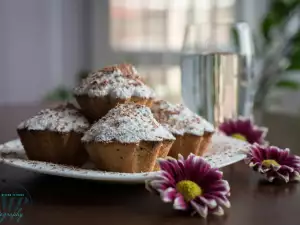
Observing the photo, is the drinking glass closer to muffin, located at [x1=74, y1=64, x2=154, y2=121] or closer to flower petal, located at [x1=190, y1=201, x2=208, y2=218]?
muffin, located at [x1=74, y1=64, x2=154, y2=121]

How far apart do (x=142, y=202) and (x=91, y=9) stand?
9.81 feet

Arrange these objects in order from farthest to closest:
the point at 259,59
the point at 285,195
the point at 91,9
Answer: the point at 91,9 → the point at 259,59 → the point at 285,195

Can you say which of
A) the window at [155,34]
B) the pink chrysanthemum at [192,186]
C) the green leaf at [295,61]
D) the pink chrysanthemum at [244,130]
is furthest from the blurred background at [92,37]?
the pink chrysanthemum at [192,186]

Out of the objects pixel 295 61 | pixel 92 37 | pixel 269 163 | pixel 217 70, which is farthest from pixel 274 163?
pixel 92 37

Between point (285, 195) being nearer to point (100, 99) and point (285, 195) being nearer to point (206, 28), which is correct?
point (100, 99)

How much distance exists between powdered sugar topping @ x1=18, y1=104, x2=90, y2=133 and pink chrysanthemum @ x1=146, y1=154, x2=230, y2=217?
200mm

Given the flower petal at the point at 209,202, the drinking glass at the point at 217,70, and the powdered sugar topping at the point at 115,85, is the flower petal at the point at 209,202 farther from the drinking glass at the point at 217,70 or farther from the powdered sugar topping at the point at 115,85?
the drinking glass at the point at 217,70

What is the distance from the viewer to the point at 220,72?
1.18 m

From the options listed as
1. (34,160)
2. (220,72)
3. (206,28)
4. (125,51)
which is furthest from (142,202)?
(125,51)

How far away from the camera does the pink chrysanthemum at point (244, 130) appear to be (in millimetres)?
1043

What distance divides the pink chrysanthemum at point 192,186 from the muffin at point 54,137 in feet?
0.63

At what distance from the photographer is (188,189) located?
0.59 m

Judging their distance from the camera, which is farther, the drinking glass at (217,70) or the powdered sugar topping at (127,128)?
the drinking glass at (217,70)

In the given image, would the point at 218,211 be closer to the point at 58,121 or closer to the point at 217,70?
the point at 58,121
